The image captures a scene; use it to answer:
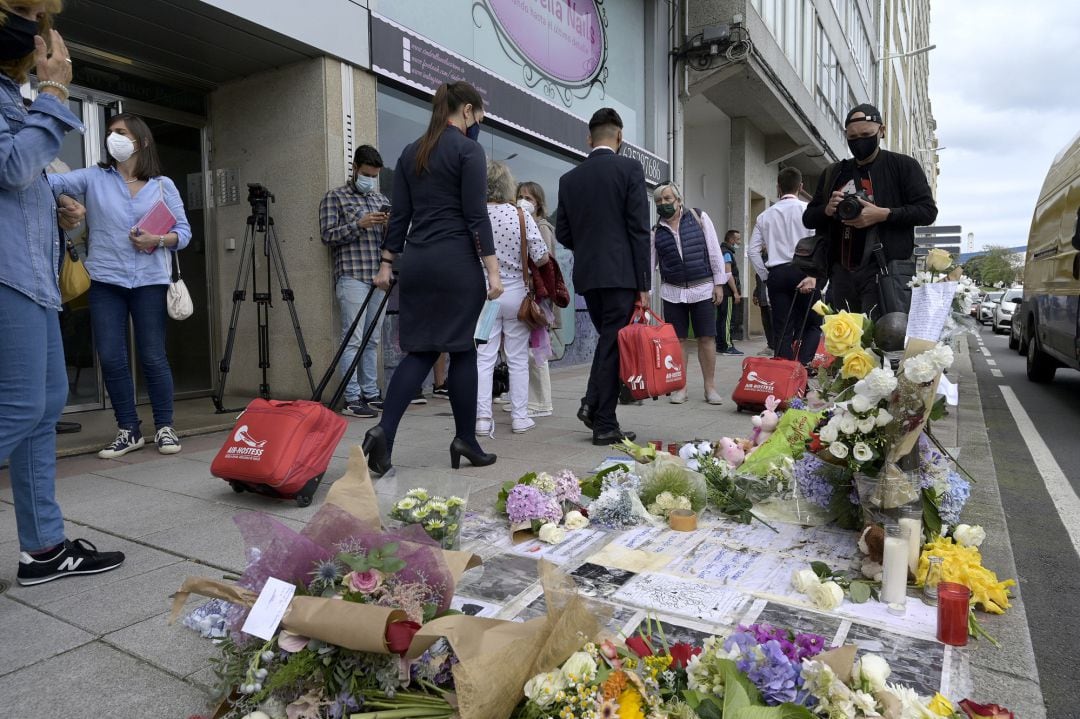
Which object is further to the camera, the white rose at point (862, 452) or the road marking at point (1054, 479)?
the road marking at point (1054, 479)

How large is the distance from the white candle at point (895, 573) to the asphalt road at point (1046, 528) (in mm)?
378

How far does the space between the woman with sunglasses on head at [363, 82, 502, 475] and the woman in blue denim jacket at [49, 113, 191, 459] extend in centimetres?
163

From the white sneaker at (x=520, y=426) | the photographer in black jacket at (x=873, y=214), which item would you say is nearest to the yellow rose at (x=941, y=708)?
the photographer in black jacket at (x=873, y=214)

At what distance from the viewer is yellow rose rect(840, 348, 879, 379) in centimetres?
265

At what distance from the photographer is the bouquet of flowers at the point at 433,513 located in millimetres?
2156

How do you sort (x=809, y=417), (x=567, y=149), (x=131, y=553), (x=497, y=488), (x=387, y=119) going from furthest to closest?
(x=567, y=149) → (x=387, y=119) → (x=497, y=488) → (x=809, y=417) → (x=131, y=553)

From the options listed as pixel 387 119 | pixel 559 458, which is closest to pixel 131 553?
pixel 559 458

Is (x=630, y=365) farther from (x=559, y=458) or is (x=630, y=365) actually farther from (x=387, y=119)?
(x=387, y=119)

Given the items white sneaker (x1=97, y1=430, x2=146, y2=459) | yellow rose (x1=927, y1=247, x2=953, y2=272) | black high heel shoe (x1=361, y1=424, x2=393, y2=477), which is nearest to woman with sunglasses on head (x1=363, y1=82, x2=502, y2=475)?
black high heel shoe (x1=361, y1=424, x2=393, y2=477)

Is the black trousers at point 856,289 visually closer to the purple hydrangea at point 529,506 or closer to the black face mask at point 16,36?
the purple hydrangea at point 529,506

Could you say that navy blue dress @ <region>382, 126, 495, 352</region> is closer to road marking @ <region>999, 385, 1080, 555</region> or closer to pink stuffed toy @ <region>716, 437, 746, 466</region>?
pink stuffed toy @ <region>716, 437, 746, 466</region>

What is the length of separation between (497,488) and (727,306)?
30.7 feet

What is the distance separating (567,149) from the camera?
935cm

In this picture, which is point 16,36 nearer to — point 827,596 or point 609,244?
point 827,596
